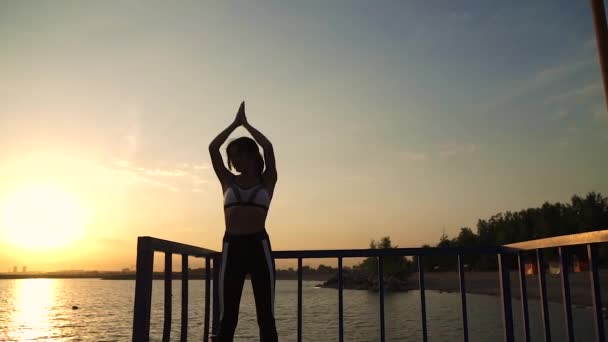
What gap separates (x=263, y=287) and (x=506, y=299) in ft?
8.68

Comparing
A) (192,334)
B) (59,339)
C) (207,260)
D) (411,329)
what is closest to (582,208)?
(411,329)

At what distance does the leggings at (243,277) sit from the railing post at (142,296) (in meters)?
0.56

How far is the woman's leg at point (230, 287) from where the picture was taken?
10.9 ft

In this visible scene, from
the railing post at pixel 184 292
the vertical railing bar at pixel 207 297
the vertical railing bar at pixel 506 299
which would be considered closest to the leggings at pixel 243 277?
the railing post at pixel 184 292

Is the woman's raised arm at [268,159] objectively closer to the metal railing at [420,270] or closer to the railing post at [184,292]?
the metal railing at [420,270]

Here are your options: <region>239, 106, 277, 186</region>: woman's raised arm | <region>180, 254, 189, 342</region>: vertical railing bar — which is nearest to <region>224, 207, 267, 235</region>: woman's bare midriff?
<region>239, 106, 277, 186</region>: woman's raised arm

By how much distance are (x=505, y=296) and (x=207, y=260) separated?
3.13m

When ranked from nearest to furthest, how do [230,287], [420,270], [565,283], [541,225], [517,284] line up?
[230,287]
[565,283]
[420,270]
[541,225]
[517,284]

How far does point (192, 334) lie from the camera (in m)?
41.4

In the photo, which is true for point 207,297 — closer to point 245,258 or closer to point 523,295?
point 245,258

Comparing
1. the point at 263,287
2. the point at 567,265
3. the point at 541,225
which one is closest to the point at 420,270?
the point at 567,265

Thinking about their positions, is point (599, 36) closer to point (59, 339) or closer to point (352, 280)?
point (59, 339)

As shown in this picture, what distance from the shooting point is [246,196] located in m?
3.37

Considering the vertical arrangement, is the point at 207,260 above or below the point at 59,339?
above
